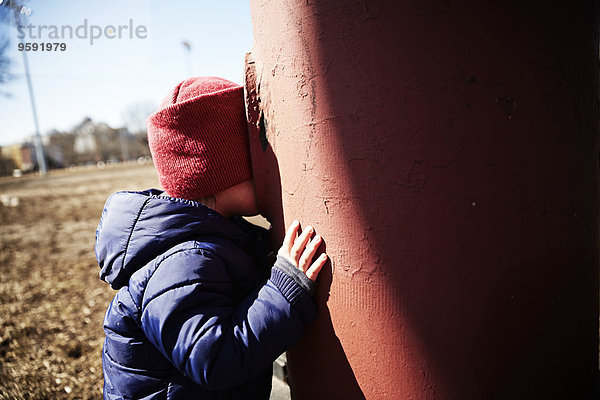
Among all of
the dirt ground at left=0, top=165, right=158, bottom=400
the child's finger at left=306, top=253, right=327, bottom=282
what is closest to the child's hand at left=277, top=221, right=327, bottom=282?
the child's finger at left=306, top=253, right=327, bottom=282

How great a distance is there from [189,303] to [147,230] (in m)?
0.30

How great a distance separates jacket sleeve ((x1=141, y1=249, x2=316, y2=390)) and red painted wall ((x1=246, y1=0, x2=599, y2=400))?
0.12m

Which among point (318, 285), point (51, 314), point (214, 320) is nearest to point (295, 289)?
point (318, 285)

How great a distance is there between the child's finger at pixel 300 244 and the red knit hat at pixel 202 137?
0.34 metres

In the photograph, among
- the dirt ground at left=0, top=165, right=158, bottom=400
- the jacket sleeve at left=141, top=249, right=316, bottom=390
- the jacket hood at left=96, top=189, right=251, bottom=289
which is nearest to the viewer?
the jacket sleeve at left=141, top=249, right=316, bottom=390

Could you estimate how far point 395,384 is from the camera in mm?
984

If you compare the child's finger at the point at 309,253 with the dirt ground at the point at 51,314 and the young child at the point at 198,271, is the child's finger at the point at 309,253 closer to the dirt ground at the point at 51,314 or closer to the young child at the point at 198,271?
the young child at the point at 198,271

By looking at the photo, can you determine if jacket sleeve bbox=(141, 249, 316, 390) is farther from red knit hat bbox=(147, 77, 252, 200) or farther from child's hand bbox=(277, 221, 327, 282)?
red knit hat bbox=(147, 77, 252, 200)

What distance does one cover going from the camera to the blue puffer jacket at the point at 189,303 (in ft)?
3.34

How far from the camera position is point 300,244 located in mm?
1063

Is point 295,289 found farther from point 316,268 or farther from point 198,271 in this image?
point 198,271

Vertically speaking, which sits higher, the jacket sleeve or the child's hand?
the child's hand

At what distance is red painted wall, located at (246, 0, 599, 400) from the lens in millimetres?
856

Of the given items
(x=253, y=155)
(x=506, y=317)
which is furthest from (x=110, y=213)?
(x=506, y=317)
